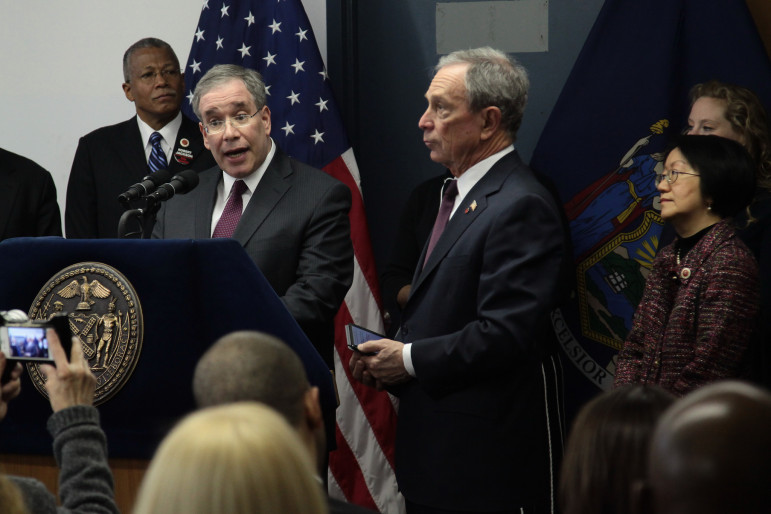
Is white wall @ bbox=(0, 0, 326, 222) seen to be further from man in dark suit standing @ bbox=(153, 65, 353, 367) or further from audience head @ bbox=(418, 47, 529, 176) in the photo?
audience head @ bbox=(418, 47, 529, 176)

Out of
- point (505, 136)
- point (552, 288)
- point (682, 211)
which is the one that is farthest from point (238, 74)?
point (682, 211)

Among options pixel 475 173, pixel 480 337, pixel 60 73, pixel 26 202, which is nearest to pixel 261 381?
pixel 480 337

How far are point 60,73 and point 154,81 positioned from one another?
1.05m

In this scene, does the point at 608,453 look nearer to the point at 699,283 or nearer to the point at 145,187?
the point at 699,283

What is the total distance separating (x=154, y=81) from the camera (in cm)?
469

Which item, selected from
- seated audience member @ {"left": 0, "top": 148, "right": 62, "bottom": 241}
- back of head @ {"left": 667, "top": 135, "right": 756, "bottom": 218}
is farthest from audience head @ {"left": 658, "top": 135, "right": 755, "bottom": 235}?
seated audience member @ {"left": 0, "top": 148, "right": 62, "bottom": 241}

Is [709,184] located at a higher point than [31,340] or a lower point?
higher

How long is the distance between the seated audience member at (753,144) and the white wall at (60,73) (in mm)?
3076

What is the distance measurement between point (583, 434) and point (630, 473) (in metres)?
0.10

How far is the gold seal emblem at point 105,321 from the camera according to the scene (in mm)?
2432

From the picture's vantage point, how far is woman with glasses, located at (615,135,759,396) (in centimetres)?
299

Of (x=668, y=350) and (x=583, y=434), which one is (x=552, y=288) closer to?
(x=668, y=350)

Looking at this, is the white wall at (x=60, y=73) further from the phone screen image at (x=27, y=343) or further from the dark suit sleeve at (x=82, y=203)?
the phone screen image at (x=27, y=343)

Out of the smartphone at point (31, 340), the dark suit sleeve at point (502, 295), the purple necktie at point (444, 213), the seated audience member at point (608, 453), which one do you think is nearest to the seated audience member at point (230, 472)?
the seated audience member at point (608, 453)
